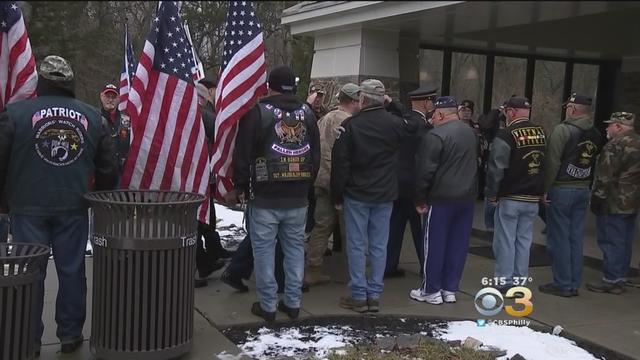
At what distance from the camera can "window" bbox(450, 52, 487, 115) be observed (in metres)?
11.5

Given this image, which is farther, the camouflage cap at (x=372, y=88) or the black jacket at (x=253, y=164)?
the camouflage cap at (x=372, y=88)

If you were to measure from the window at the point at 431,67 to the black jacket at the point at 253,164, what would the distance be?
6270 mm

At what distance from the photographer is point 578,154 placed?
19.1 ft

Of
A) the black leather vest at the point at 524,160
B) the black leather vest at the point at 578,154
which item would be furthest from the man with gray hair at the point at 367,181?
the black leather vest at the point at 578,154

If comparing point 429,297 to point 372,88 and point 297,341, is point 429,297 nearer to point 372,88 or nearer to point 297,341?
point 297,341

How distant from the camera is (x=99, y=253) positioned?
3.88m

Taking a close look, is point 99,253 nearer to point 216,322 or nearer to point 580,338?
point 216,322

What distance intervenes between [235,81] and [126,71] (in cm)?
210

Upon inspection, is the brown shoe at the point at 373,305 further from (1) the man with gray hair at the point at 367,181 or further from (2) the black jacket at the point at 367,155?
(2) the black jacket at the point at 367,155

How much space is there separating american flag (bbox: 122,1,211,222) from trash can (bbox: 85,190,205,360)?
2.37ft

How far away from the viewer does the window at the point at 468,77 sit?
11.5 meters

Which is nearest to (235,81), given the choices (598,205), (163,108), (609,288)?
(163,108)

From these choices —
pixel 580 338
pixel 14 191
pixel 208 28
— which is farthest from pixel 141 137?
pixel 580 338

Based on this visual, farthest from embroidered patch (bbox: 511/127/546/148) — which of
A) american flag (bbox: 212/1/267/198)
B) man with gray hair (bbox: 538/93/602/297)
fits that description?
american flag (bbox: 212/1/267/198)
